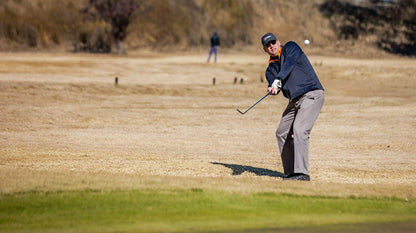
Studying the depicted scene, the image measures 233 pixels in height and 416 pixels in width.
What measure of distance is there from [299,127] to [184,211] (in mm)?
2328

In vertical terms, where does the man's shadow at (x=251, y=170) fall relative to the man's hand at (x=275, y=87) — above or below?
below

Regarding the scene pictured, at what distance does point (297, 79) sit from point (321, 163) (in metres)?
3.64

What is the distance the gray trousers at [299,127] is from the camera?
9398mm

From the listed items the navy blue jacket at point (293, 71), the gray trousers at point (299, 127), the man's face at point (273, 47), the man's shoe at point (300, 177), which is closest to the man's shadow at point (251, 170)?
the man's shoe at point (300, 177)

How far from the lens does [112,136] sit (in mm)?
16156

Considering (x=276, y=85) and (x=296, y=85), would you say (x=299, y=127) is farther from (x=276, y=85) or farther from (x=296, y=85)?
(x=276, y=85)

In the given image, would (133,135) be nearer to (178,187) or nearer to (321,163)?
(321,163)

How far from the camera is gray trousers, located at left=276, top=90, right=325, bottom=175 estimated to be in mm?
9398

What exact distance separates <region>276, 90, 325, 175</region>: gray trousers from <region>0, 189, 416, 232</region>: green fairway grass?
90 cm

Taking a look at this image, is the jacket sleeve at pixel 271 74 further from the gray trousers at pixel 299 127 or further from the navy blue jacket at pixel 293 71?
the gray trousers at pixel 299 127

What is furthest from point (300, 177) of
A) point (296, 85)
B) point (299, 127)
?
point (296, 85)

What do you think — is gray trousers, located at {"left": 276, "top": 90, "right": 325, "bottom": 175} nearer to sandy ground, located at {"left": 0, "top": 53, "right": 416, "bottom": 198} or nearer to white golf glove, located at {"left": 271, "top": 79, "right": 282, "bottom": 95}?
sandy ground, located at {"left": 0, "top": 53, "right": 416, "bottom": 198}

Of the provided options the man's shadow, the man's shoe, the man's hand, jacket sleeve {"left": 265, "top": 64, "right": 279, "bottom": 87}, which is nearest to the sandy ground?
the man's shadow

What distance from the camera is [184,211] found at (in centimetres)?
802
